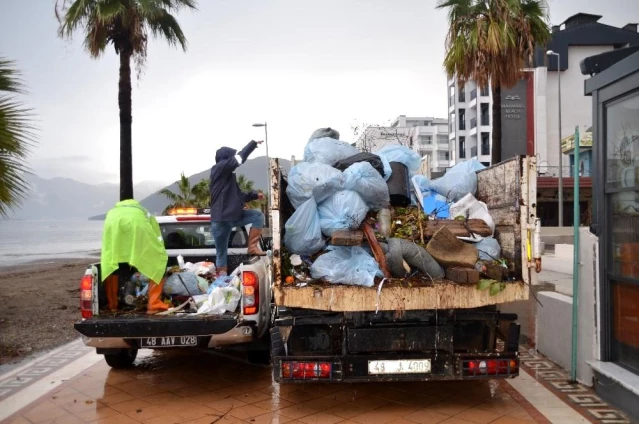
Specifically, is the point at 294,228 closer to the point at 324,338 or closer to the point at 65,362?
the point at 324,338

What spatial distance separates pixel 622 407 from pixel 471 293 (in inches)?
66.9

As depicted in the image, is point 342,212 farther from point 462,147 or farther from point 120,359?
point 462,147

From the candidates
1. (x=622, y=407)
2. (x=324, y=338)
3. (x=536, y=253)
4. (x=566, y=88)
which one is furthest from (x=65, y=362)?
→ (x=566, y=88)

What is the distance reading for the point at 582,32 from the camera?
1865 inches

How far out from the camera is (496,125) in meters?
15.5

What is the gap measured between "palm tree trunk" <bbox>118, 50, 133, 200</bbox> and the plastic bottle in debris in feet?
37.1

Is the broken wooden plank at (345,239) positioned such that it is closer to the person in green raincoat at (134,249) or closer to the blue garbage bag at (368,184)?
the blue garbage bag at (368,184)

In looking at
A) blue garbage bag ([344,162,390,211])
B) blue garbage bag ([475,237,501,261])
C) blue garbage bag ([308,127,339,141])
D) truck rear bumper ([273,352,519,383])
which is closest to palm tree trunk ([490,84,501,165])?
blue garbage bag ([308,127,339,141])

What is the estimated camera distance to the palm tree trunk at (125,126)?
589 inches

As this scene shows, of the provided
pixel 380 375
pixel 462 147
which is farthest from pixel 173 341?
pixel 462 147

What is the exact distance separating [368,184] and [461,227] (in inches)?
37.2

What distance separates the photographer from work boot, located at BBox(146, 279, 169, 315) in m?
5.46

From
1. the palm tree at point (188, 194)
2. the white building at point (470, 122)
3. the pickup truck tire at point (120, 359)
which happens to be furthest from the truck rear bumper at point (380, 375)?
the white building at point (470, 122)

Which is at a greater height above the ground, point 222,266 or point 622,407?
point 222,266
